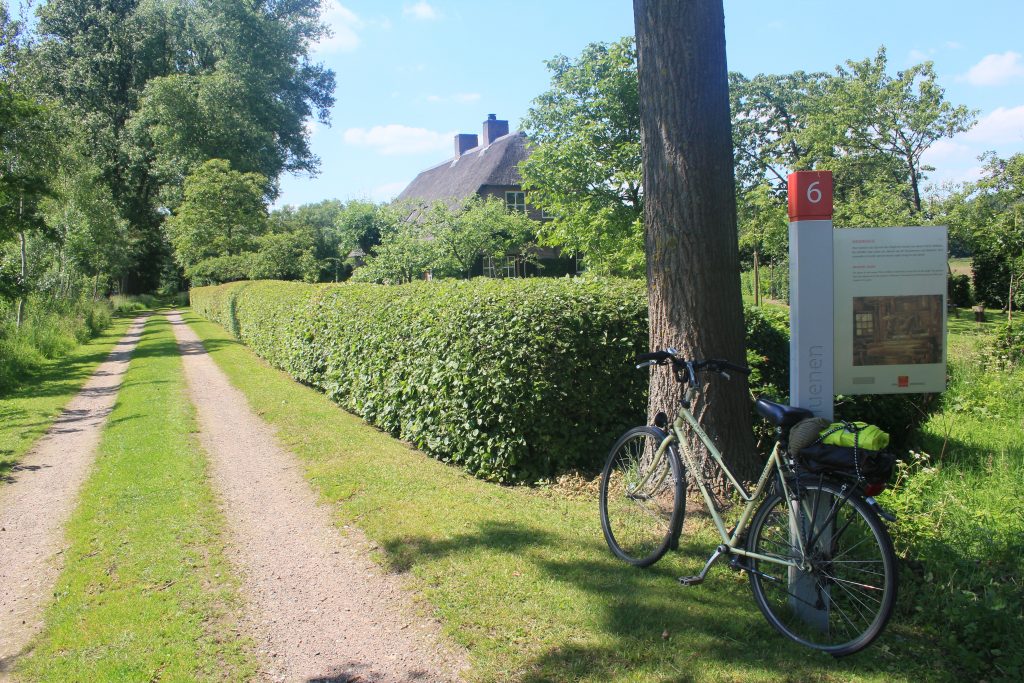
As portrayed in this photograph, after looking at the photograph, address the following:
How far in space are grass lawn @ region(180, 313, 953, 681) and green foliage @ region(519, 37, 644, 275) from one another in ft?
48.1

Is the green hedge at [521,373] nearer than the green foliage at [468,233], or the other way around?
the green hedge at [521,373]

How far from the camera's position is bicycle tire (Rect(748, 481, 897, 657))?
2939 mm

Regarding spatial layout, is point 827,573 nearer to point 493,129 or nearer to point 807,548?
point 807,548

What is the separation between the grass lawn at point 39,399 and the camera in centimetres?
870

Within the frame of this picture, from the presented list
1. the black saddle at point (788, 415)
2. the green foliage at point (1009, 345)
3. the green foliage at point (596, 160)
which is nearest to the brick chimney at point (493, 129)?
the green foliage at point (596, 160)

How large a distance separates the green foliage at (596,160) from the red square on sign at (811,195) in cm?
1603

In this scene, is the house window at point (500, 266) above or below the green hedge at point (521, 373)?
above

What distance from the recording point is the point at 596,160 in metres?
21.6

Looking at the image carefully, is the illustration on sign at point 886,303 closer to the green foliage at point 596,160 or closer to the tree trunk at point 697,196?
the tree trunk at point 697,196

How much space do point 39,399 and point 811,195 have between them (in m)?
12.8

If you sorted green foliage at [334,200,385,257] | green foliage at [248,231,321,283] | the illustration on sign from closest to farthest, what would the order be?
the illustration on sign
green foliage at [248,231,321,283]
green foliage at [334,200,385,257]

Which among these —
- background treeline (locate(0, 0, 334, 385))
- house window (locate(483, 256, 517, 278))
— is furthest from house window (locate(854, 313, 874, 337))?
background treeline (locate(0, 0, 334, 385))

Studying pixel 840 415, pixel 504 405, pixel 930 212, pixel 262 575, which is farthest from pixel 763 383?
→ pixel 930 212

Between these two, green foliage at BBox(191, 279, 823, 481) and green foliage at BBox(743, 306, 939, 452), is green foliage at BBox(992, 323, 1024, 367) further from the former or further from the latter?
green foliage at BBox(191, 279, 823, 481)
